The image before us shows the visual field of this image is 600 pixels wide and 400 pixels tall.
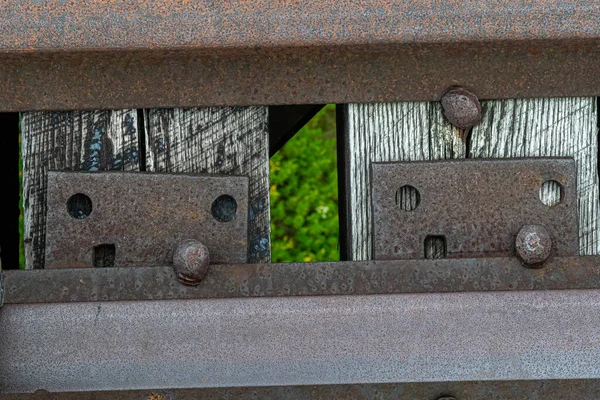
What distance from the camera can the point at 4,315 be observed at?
1.88 meters

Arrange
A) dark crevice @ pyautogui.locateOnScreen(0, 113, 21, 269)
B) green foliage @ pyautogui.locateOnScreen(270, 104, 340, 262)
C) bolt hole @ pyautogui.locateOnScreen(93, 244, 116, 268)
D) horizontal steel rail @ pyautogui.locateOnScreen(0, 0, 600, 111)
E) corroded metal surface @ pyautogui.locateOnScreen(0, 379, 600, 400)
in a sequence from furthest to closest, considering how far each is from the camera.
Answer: green foliage @ pyautogui.locateOnScreen(270, 104, 340, 262) < dark crevice @ pyautogui.locateOnScreen(0, 113, 21, 269) < bolt hole @ pyautogui.locateOnScreen(93, 244, 116, 268) < corroded metal surface @ pyautogui.locateOnScreen(0, 379, 600, 400) < horizontal steel rail @ pyautogui.locateOnScreen(0, 0, 600, 111)

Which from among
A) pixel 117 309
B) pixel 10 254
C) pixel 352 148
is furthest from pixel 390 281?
pixel 10 254

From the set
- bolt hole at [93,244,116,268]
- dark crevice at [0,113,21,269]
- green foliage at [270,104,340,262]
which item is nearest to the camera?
bolt hole at [93,244,116,268]

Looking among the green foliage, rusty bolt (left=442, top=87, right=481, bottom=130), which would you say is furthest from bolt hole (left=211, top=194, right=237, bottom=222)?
the green foliage

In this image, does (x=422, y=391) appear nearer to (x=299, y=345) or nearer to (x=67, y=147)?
(x=299, y=345)

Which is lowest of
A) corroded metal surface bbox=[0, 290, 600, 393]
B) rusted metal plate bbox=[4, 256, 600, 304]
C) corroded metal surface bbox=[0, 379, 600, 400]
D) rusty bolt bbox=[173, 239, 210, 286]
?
corroded metal surface bbox=[0, 379, 600, 400]

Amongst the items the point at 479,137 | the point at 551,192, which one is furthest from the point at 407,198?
the point at 551,192

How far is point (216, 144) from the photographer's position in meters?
2.11

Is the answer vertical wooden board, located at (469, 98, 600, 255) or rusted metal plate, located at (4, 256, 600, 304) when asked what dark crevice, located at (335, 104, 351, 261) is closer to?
rusted metal plate, located at (4, 256, 600, 304)

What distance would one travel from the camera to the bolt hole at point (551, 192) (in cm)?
205

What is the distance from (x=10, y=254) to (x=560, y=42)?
1688 millimetres

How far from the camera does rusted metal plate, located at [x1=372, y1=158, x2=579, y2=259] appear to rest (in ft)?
6.62

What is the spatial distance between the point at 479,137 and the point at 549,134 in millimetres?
178

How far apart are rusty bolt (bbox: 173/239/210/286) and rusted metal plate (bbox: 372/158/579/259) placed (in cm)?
42
